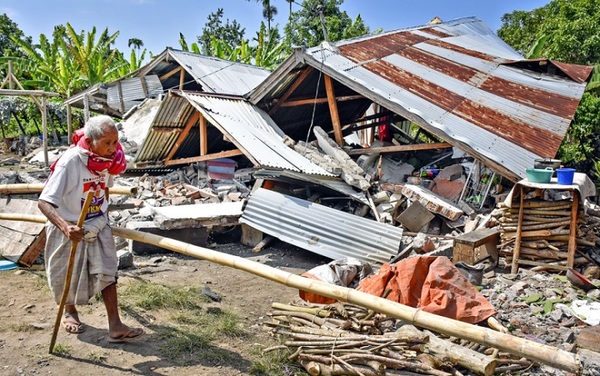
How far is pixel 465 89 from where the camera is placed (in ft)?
36.1

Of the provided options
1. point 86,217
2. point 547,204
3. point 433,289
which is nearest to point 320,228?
point 433,289

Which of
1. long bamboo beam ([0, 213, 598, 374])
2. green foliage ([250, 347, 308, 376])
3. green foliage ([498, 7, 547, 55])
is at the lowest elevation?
green foliage ([250, 347, 308, 376])

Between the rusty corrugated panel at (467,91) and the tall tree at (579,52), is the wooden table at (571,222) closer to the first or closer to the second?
the rusty corrugated panel at (467,91)

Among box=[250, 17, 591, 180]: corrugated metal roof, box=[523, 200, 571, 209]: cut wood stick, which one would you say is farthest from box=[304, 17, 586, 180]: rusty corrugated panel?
box=[523, 200, 571, 209]: cut wood stick

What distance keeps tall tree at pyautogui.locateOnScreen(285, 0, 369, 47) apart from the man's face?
27.9 meters

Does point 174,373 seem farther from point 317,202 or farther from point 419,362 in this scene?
point 317,202

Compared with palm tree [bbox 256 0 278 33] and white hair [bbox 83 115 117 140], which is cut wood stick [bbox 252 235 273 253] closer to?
white hair [bbox 83 115 117 140]

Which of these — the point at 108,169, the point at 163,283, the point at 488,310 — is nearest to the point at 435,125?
the point at 488,310

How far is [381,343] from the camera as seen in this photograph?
3.80 meters

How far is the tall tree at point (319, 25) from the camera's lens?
30666 millimetres

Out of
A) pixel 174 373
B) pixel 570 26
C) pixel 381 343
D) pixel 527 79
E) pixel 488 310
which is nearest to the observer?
pixel 174 373

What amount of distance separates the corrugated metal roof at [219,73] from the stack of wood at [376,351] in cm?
1162

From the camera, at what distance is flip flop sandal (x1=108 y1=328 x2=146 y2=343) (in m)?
3.87

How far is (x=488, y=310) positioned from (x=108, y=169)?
360 centimetres
